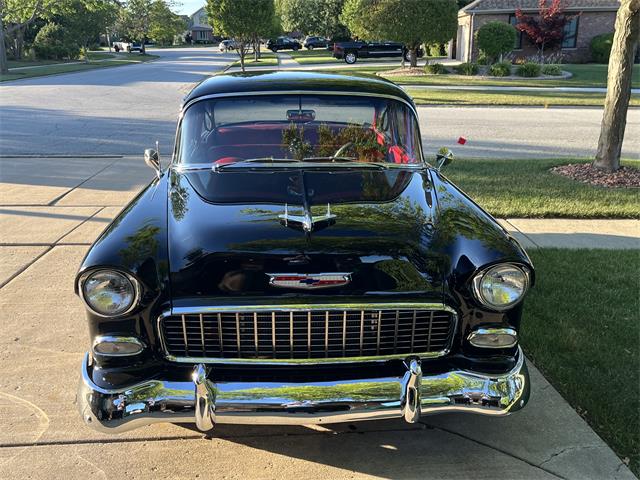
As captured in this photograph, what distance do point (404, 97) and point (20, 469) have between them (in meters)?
3.15

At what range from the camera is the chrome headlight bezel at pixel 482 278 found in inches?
101

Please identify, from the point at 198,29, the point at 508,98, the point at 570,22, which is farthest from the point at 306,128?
the point at 198,29

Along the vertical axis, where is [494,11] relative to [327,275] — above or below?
above

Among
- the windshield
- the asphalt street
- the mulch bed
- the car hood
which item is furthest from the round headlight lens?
the asphalt street

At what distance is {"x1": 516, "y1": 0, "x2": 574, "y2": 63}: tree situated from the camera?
29141mm

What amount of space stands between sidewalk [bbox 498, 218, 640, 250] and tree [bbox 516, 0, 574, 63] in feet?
85.7

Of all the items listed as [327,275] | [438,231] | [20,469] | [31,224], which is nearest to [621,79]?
[438,231]

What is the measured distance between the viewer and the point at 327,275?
97.7 inches

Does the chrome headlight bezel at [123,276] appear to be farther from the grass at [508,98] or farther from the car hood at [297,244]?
the grass at [508,98]

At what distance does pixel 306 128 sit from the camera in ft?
12.8

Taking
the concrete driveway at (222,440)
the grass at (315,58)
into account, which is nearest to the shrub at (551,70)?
the grass at (315,58)

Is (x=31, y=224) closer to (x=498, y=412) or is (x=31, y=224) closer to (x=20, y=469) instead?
(x=20, y=469)

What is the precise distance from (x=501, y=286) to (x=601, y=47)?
33719mm

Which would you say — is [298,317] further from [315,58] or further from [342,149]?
[315,58]
